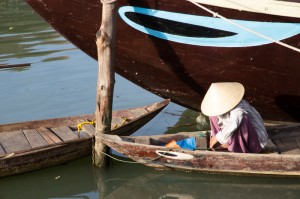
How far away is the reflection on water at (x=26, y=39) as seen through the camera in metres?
11.1

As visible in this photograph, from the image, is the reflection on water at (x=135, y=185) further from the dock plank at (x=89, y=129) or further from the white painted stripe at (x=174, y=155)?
the dock plank at (x=89, y=129)

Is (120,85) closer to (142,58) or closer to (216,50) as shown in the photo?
(142,58)

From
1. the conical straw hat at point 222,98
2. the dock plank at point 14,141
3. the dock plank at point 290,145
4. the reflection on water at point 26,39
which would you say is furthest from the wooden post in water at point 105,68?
the reflection on water at point 26,39

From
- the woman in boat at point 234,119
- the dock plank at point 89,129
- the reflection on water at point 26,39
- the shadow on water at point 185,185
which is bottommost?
the reflection on water at point 26,39

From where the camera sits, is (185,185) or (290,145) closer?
(185,185)

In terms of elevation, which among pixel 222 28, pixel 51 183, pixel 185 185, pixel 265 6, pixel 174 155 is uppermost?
pixel 265 6

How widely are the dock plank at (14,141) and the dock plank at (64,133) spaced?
1.24 ft

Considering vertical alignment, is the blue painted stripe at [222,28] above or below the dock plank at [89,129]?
above

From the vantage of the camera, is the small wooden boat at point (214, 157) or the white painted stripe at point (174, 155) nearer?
the small wooden boat at point (214, 157)

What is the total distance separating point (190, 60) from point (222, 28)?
56 cm

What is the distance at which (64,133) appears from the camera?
630 cm

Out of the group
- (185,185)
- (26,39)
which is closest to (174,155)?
(185,185)

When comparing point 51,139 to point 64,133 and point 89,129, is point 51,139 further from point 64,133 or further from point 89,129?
point 89,129

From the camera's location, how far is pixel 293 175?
5336 millimetres
